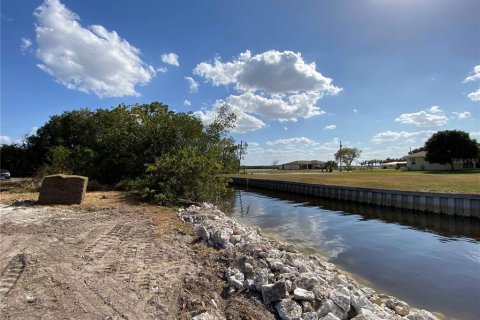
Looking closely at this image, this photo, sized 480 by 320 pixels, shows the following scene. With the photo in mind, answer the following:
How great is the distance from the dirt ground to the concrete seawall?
1587 centimetres

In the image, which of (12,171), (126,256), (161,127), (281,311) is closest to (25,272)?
(126,256)

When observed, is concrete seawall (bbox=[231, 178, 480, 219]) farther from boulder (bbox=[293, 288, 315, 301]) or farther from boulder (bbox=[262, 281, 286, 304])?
boulder (bbox=[262, 281, 286, 304])

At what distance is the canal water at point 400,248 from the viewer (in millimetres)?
8016

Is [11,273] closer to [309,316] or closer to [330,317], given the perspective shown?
[309,316]

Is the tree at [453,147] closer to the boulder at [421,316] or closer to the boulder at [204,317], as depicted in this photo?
the boulder at [421,316]

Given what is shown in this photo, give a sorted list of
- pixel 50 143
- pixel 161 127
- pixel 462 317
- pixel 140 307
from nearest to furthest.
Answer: pixel 140 307, pixel 462 317, pixel 161 127, pixel 50 143

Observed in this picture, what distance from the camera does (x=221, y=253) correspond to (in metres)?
7.05

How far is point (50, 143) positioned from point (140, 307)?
148ft

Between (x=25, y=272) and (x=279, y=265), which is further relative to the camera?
(x=279, y=265)

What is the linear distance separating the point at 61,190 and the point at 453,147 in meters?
54.1

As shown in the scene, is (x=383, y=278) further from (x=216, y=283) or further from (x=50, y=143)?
(x=50, y=143)

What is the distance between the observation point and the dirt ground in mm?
4348

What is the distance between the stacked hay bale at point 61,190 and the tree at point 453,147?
174 ft

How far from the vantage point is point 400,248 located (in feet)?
40.4
